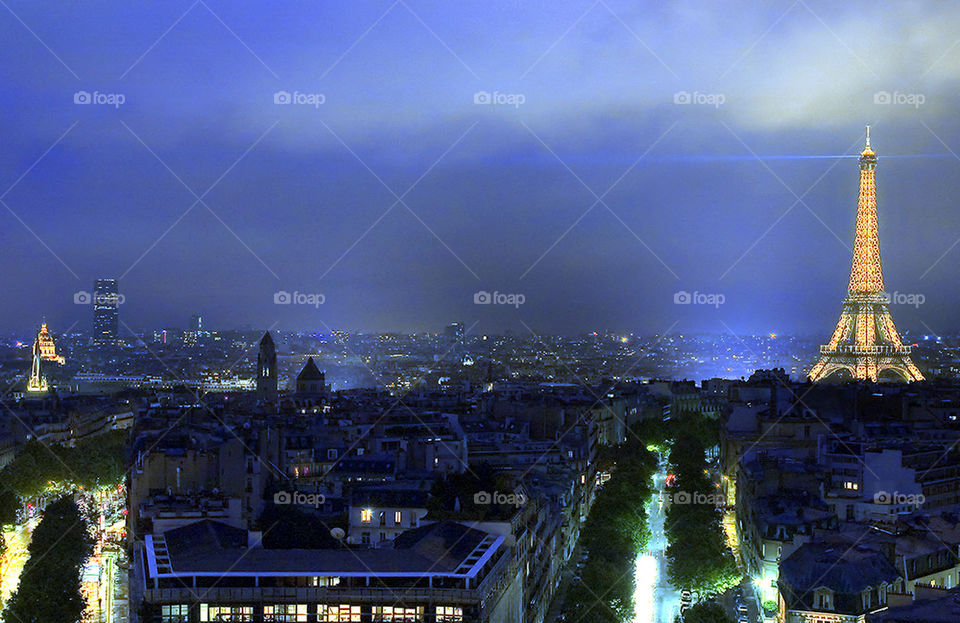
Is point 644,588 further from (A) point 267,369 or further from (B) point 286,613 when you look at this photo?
(A) point 267,369

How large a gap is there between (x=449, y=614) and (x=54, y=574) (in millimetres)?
11920

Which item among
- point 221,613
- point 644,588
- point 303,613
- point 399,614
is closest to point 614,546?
point 644,588

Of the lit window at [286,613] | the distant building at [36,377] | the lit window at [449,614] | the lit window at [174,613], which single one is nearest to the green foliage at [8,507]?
the lit window at [174,613]

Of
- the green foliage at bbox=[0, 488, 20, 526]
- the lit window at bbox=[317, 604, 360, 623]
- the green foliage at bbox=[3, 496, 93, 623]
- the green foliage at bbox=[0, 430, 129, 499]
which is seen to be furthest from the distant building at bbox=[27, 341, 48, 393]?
the lit window at bbox=[317, 604, 360, 623]

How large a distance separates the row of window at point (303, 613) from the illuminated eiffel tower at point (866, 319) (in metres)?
71.9

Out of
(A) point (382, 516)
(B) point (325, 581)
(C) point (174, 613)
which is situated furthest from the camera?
(A) point (382, 516)

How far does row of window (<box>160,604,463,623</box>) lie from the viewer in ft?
81.0

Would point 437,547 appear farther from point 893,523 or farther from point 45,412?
point 45,412

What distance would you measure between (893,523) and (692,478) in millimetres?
18289

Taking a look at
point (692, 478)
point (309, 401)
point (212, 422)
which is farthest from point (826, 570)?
point (309, 401)

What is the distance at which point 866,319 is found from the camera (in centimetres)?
9388

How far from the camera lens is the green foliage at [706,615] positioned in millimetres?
29603

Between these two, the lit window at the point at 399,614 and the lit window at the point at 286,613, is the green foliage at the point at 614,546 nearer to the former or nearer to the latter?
the lit window at the point at 399,614

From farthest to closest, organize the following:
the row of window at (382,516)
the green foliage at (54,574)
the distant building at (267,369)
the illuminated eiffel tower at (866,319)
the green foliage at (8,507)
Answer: the illuminated eiffel tower at (866,319), the distant building at (267,369), the green foliage at (8,507), the row of window at (382,516), the green foliage at (54,574)
